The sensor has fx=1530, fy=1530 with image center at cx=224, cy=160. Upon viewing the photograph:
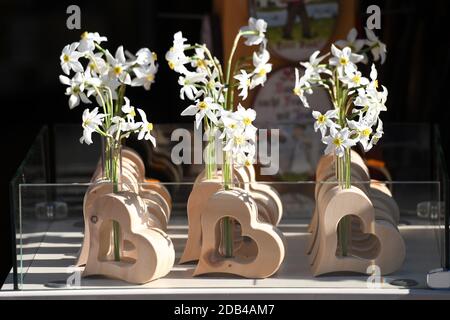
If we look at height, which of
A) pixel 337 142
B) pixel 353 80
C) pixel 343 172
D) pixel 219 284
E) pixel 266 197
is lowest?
pixel 219 284

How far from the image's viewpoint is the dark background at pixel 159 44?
730cm

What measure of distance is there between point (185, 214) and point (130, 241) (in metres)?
0.27

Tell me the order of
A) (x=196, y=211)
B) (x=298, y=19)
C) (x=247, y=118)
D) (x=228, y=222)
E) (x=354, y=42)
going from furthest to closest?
(x=298, y=19) → (x=354, y=42) → (x=196, y=211) → (x=228, y=222) → (x=247, y=118)

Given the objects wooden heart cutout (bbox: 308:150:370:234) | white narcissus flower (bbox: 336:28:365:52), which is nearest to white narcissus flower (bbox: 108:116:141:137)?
wooden heart cutout (bbox: 308:150:370:234)

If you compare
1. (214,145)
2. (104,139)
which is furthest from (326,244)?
(104,139)

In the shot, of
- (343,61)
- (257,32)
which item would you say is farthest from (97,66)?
(343,61)

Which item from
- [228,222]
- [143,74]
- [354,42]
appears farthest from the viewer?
[354,42]

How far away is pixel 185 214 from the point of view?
582 centimetres

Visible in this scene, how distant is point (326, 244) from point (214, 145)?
558mm

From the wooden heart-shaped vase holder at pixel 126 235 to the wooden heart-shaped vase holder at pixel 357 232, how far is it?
22.4 inches

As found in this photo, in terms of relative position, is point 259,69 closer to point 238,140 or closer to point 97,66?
point 238,140

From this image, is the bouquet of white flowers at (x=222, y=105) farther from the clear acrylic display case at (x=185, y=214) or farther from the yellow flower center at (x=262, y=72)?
the clear acrylic display case at (x=185, y=214)

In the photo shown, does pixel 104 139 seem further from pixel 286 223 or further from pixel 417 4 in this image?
pixel 417 4
